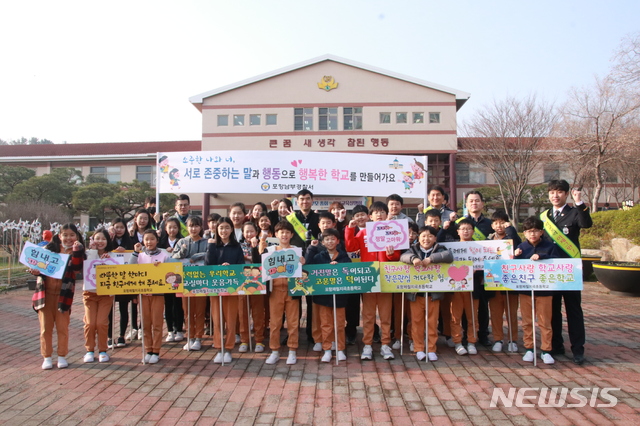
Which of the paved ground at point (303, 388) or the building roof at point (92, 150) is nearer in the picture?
the paved ground at point (303, 388)

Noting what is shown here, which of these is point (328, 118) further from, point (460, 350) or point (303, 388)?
point (303, 388)

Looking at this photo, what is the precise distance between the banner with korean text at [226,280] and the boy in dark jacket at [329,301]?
0.67 meters

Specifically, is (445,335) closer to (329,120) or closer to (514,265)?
(514,265)

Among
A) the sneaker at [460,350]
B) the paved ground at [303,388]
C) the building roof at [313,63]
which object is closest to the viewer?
the paved ground at [303,388]

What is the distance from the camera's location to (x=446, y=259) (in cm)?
466

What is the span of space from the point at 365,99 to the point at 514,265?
2262 centimetres

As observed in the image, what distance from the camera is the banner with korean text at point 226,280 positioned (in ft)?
15.5

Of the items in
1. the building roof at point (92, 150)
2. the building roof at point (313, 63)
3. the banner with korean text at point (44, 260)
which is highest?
the building roof at point (313, 63)

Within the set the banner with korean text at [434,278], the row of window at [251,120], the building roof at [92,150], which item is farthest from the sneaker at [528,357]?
the building roof at [92,150]

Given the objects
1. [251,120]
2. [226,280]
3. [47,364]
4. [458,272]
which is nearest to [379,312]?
[458,272]

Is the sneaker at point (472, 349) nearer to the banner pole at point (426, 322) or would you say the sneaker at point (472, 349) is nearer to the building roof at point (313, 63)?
the banner pole at point (426, 322)

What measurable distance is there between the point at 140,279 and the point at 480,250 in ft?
13.2

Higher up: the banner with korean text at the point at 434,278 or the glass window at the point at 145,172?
the glass window at the point at 145,172

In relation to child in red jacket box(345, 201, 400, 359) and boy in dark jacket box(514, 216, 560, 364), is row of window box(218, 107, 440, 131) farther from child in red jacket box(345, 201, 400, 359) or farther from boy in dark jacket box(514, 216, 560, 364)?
boy in dark jacket box(514, 216, 560, 364)
